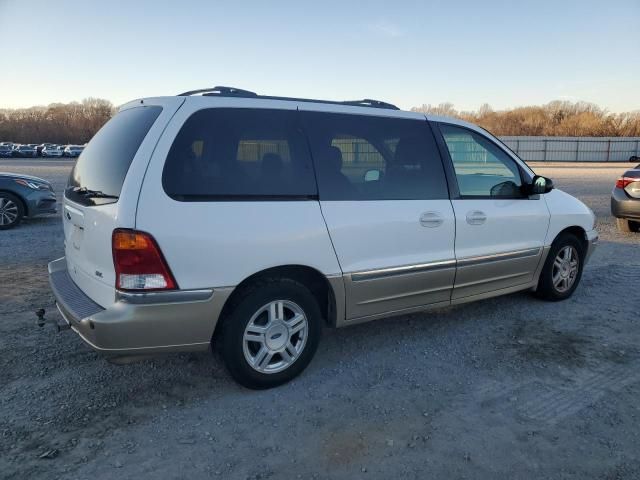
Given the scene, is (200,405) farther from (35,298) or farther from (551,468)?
(35,298)

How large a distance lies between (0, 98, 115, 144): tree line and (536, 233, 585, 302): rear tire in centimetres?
8959

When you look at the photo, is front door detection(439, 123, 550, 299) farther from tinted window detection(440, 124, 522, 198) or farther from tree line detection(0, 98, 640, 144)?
tree line detection(0, 98, 640, 144)

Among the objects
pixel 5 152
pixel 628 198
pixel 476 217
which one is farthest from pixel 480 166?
pixel 5 152

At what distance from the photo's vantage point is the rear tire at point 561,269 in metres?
5.09

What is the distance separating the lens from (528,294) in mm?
5508

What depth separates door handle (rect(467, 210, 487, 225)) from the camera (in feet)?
13.8

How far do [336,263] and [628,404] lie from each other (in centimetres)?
207

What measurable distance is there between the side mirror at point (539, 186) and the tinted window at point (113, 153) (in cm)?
330

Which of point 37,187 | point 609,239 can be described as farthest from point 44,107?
point 609,239

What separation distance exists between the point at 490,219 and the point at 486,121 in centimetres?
7267

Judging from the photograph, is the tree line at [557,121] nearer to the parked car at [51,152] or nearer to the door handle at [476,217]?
the parked car at [51,152]

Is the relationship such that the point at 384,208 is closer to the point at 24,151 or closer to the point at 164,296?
the point at 164,296

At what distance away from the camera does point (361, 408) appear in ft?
10.5

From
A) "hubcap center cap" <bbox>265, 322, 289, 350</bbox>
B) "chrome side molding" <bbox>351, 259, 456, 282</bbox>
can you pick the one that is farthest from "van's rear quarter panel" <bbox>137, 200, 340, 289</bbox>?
"hubcap center cap" <bbox>265, 322, 289, 350</bbox>
